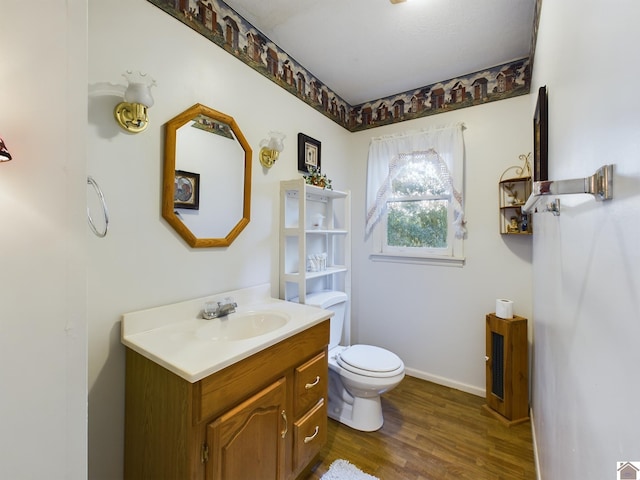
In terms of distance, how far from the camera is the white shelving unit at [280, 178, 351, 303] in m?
1.90

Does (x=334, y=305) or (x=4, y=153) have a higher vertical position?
(x=4, y=153)

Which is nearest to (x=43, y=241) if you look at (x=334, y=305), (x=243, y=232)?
(x=243, y=232)

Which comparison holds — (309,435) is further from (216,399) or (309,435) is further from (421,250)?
(421,250)

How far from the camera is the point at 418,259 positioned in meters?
2.46

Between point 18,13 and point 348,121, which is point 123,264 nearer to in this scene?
point 18,13

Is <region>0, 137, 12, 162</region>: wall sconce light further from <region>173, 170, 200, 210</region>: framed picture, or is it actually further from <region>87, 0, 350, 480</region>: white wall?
<region>173, 170, 200, 210</region>: framed picture

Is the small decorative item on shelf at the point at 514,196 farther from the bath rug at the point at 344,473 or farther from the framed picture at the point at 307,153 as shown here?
the bath rug at the point at 344,473

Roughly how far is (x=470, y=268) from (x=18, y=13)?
261 cm

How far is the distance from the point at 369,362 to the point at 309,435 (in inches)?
22.6

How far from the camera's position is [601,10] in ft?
1.91

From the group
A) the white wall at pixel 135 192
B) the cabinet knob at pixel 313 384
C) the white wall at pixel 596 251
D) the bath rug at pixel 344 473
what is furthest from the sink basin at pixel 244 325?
the white wall at pixel 596 251

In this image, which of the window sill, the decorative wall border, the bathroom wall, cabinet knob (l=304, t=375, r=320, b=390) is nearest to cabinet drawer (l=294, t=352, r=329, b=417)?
cabinet knob (l=304, t=375, r=320, b=390)

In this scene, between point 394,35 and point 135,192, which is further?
point 394,35

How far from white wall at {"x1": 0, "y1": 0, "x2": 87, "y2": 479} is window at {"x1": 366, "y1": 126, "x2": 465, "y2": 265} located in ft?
7.54
